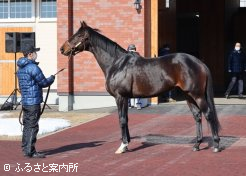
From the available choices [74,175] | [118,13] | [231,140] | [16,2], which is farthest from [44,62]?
[74,175]

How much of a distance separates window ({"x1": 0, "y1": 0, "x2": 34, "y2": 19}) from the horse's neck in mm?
10657

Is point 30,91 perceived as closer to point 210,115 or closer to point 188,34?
point 210,115

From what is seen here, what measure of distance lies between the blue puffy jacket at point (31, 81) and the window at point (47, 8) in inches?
432

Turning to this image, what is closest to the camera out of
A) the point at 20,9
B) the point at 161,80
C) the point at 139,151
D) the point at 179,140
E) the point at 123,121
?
the point at 161,80

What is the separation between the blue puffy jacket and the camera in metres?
10.0

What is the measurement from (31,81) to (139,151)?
2.46 meters

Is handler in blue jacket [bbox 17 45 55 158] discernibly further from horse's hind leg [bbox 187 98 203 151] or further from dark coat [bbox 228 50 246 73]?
dark coat [bbox 228 50 246 73]

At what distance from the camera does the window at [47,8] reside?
820 inches

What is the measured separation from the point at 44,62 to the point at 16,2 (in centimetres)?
255

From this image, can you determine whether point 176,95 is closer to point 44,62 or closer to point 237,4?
point 44,62

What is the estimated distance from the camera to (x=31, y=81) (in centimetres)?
1002

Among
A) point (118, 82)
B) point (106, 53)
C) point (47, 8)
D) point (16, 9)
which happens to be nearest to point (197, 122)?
point (118, 82)

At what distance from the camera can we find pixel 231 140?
11.9 metres

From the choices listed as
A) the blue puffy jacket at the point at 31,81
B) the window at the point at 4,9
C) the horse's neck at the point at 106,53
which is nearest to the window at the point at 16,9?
the window at the point at 4,9
